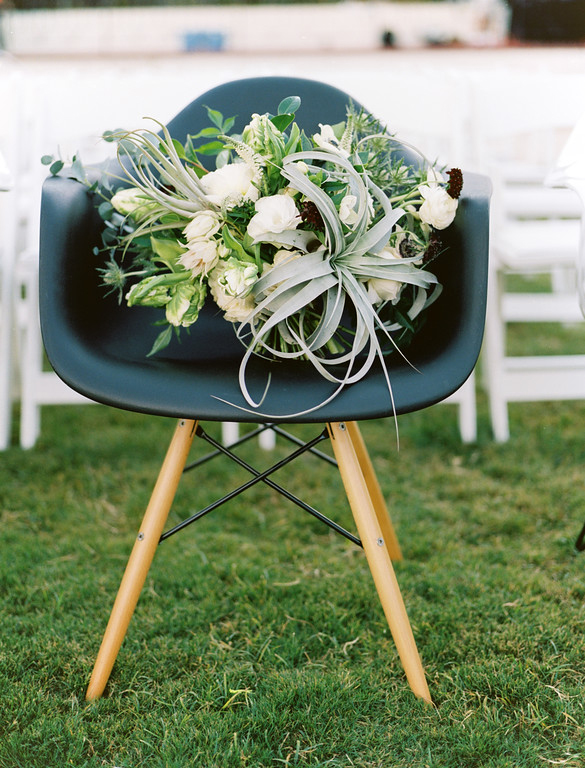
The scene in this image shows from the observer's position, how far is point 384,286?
1.15 meters

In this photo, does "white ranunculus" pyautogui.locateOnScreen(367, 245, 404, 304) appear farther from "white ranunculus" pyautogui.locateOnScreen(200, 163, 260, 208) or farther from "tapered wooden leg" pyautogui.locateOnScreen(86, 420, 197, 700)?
"tapered wooden leg" pyautogui.locateOnScreen(86, 420, 197, 700)

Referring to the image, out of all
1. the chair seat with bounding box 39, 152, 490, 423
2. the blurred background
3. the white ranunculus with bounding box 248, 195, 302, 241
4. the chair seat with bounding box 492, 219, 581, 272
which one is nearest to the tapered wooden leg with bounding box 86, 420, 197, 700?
the chair seat with bounding box 39, 152, 490, 423

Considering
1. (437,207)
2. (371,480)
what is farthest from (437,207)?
(371,480)

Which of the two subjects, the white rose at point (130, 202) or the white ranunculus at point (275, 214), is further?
the white rose at point (130, 202)

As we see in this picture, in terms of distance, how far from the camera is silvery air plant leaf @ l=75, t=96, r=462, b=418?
1074 millimetres

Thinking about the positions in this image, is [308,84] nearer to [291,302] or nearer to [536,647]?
[291,302]

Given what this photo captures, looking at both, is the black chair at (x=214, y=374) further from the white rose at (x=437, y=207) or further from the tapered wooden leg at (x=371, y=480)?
the tapered wooden leg at (x=371, y=480)

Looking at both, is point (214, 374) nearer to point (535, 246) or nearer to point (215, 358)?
point (215, 358)

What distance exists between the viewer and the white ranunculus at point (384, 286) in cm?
114

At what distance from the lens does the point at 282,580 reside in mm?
1559

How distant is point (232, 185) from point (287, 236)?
0.11m

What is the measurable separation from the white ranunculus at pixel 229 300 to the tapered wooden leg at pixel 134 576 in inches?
10.2

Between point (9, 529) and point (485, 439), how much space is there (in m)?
1.31

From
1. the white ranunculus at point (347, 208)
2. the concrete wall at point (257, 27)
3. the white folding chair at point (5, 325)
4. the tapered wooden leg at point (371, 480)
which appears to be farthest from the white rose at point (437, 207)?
the concrete wall at point (257, 27)
